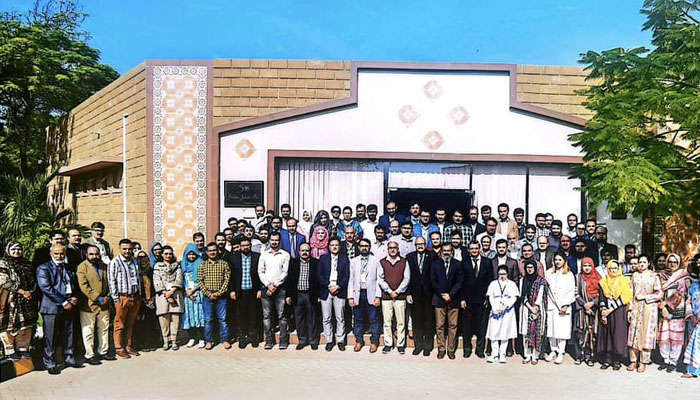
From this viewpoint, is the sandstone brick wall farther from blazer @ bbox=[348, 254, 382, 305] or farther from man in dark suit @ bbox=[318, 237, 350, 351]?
blazer @ bbox=[348, 254, 382, 305]

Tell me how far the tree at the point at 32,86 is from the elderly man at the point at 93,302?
Result: 13.2 meters

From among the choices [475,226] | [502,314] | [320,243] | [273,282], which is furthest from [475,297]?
[273,282]

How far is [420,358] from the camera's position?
7.41 m

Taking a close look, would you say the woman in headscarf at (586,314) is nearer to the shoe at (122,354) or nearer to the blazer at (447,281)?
the blazer at (447,281)

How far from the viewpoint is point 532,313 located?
7262 millimetres

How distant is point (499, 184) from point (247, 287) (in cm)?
545

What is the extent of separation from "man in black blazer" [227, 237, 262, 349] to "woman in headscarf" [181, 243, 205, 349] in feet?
1.66

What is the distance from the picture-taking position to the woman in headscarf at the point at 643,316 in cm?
691

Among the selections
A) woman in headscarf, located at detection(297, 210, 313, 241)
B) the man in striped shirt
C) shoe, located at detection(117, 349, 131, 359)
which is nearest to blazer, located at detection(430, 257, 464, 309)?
woman in headscarf, located at detection(297, 210, 313, 241)

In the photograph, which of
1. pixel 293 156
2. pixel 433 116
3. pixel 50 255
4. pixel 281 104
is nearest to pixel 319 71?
pixel 281 104

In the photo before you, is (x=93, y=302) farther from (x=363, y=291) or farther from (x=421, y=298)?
(x=421, y=298)

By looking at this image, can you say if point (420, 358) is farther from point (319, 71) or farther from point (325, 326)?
point (319, 71)

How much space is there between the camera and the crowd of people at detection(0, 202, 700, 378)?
686 cm

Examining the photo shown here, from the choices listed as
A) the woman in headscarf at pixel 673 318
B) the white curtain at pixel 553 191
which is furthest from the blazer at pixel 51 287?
the white curtain at pixel 553 191
